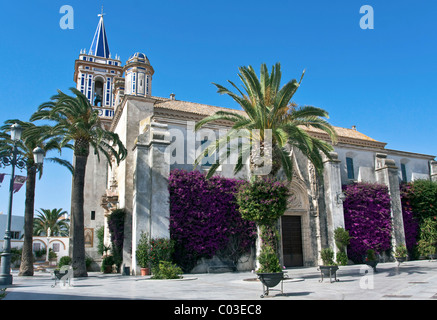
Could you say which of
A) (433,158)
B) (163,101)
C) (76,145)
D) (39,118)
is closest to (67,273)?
(76,145)

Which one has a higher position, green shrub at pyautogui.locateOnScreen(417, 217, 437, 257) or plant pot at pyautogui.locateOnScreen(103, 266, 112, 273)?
green shrub at pyautogui.locateOnScreen(417, 217, 437, 257)

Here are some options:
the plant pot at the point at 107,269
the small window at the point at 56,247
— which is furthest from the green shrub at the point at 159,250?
the small window at the point at 56,247

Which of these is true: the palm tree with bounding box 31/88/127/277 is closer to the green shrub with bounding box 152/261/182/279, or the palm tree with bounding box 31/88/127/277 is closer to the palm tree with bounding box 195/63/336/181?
the green shrub with bounding box 152/261/182/279

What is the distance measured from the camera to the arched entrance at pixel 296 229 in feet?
82.4

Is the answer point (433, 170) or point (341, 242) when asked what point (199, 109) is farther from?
point (433, 170)

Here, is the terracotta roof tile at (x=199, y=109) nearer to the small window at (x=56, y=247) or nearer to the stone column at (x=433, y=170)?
the stone column at (x=433, y=170)

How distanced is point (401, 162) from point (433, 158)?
3954mm

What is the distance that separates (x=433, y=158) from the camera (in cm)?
3466

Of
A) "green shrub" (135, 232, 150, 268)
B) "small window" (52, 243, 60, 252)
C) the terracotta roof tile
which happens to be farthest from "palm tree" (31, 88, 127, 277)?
"small window" (52, 243, 60, 252)

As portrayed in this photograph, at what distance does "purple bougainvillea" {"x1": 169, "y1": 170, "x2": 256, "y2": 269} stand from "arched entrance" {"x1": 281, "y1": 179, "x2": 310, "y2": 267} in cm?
314

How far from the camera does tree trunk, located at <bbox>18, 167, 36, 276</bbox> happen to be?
71.5ft

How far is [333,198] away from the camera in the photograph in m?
26.1
